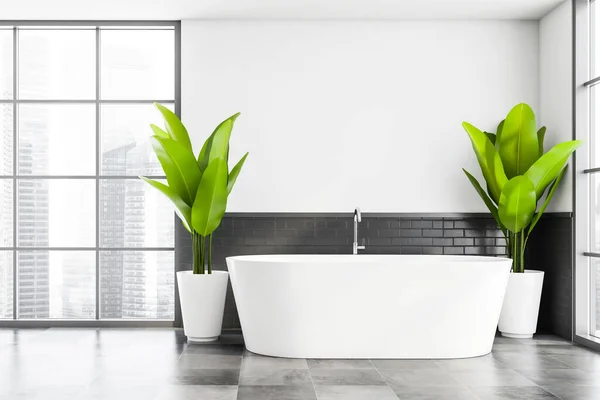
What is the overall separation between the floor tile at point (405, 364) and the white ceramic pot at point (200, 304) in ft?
4.25

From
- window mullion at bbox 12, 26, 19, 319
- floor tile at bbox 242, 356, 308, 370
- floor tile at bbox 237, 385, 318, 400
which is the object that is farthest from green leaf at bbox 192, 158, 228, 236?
window mullion at bbox 12, 26, 19, 319

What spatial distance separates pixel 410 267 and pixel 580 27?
7.68 feet

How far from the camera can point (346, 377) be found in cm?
332

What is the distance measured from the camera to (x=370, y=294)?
12.2 feet

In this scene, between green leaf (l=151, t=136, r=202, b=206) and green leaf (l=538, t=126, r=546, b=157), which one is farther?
green leaf (l=538, t=126, r=546, b=157)

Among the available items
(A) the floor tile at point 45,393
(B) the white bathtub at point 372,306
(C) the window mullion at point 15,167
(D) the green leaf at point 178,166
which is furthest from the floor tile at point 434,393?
(C) the window mullion at point 15,167

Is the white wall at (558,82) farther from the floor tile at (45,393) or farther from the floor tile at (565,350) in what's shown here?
the floor tile at (45,393)

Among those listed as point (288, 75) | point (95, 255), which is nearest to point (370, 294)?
point (288, 75)

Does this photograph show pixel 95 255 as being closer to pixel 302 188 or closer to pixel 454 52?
pixel 302 188

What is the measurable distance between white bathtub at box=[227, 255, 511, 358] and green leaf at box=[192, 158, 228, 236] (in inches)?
23.2

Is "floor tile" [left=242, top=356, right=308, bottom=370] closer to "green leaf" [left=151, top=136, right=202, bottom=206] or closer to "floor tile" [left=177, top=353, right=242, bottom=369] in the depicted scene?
"floor tile" [left=177, top=353, right=242, bottom=369]

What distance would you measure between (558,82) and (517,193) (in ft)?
3.55

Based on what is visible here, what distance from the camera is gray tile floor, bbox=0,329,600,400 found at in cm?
300

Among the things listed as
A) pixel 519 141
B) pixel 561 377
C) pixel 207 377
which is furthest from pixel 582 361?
pixel 207 377
